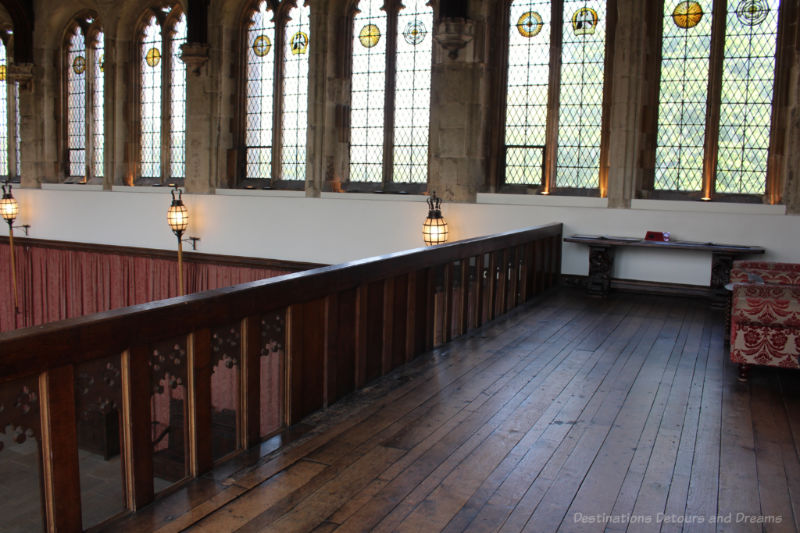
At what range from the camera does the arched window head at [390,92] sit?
32.2 feet

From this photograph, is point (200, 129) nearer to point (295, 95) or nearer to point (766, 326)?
point (295, 95)

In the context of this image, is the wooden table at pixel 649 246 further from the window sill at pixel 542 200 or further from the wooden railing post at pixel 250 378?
the wooden railing post at pixel 250 378

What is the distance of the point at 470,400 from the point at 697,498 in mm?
1378

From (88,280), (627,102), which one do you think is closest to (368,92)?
(627,102)

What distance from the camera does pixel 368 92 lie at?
1021 centimetres

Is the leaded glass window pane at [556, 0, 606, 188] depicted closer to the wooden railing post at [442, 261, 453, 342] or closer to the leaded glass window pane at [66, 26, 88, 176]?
the wooden railing post at [442, 261, 453, 342]

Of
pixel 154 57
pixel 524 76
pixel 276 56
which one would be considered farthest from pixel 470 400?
pixel 154 57

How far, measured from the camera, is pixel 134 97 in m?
12.2

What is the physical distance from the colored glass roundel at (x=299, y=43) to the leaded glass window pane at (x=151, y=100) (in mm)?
2814

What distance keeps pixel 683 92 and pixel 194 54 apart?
7.11 metres

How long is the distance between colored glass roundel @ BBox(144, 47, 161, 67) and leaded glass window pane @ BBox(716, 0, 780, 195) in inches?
352

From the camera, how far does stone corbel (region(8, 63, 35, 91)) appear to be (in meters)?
12.8

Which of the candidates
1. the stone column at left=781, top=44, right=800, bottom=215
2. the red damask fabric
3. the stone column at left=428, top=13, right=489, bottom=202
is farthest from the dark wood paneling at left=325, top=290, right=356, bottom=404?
the stone column at left=781, top=44, right=800, bottom=215

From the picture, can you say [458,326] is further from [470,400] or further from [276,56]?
[276,56]
